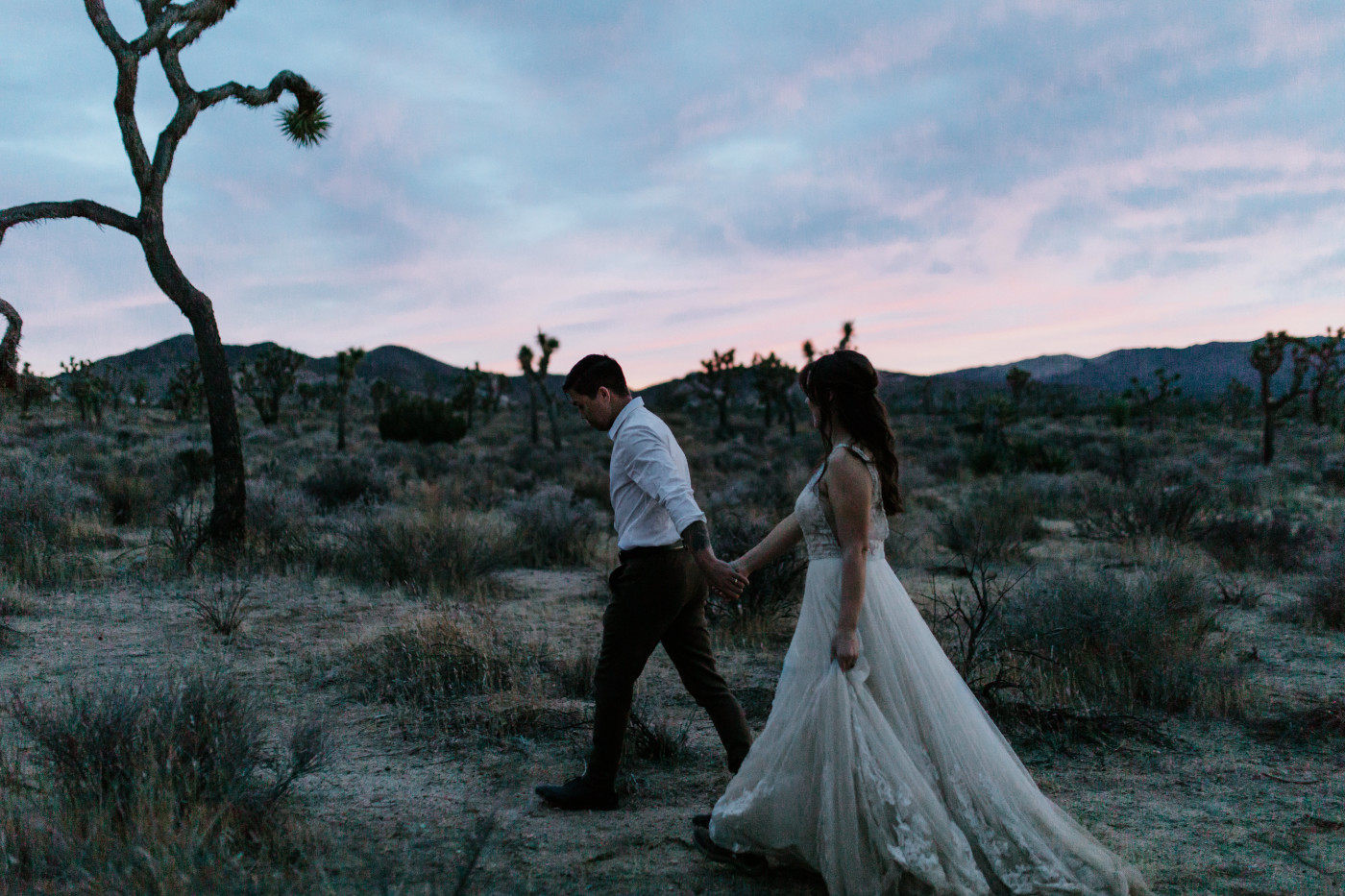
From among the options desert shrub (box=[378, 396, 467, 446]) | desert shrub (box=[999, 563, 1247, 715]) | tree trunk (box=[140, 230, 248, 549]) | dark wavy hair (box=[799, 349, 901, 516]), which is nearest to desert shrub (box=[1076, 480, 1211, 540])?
desert shrub (box=[999, 563, 1247, 715])

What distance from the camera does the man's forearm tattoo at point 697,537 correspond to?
10.6ft

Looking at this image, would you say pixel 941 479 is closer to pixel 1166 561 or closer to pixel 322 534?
pixel 1166 561

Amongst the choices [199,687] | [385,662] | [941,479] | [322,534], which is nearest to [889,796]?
[199,687]

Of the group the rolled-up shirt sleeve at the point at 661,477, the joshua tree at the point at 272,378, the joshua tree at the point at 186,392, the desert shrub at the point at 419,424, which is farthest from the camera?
the joshua tree at the point at 186,392

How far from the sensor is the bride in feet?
8.91

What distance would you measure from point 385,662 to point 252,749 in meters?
2.00

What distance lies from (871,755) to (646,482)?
1292 millimetres

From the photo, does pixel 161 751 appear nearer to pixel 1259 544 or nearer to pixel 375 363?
pixel 1259 544

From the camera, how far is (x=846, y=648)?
284cm

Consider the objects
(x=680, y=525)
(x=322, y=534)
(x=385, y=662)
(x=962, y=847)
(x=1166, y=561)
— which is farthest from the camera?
(x=322, y=534)

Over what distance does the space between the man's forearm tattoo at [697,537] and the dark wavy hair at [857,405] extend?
55cm

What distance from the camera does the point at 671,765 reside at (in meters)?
4.42

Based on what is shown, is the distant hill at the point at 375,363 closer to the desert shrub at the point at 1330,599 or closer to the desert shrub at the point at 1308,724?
the desert shrub at the point at 1330,599

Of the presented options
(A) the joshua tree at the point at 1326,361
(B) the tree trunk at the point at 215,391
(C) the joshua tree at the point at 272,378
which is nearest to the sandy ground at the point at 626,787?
(B) the tree trunk at the point at 215,391
